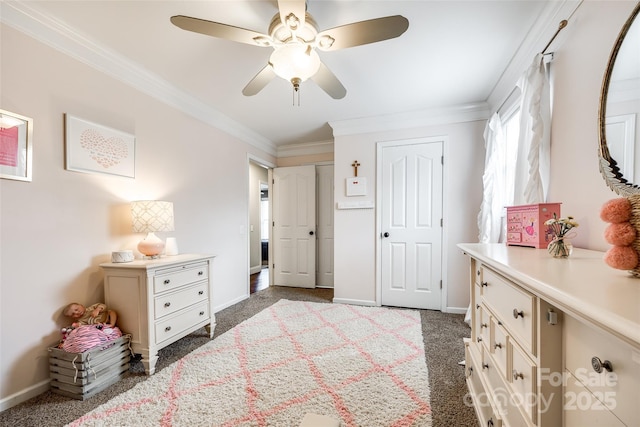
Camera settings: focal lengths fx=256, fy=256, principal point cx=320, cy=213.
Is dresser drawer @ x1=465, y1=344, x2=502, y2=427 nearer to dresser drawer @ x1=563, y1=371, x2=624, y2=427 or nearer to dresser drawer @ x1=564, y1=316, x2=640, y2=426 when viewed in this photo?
dresser drawer @ x1=563, y1=371, x2=624, y2=427

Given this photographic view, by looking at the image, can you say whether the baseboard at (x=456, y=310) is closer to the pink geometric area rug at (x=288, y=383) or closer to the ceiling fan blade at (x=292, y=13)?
the pink geometric area rug at (x=288, y=383)

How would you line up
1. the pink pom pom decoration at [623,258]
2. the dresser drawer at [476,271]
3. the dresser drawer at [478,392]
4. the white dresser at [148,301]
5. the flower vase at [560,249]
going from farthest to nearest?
the white dresser at [148,301] < the dresser drawer at [476,271] < the dresser drawer at [478,392] < the flower vase at [560,249] < the pink pom pom decoration at [623,258]

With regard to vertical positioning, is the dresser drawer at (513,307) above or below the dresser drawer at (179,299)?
above

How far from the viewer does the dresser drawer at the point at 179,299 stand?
1944mm

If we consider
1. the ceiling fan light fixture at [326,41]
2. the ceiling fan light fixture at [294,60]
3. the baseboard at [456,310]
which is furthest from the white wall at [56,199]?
the baseboard at [456,310]

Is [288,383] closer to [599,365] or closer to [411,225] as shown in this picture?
[599,365]

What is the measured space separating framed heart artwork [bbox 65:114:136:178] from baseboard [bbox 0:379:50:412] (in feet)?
4.64

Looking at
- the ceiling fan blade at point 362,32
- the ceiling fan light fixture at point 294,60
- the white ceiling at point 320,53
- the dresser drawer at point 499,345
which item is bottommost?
the dresser drawer at point 499,345

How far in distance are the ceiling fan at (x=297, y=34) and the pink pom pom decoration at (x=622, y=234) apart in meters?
1.18

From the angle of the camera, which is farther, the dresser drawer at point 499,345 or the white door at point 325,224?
the white door at point 325,224

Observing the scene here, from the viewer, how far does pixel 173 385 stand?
5.64 ft

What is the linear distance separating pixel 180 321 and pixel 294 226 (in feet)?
8.31

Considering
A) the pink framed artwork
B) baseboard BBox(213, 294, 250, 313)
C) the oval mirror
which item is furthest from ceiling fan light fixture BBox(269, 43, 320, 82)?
baseboard BBox(213, 294, 250, 313)

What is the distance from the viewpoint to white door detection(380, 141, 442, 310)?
3145 mm
